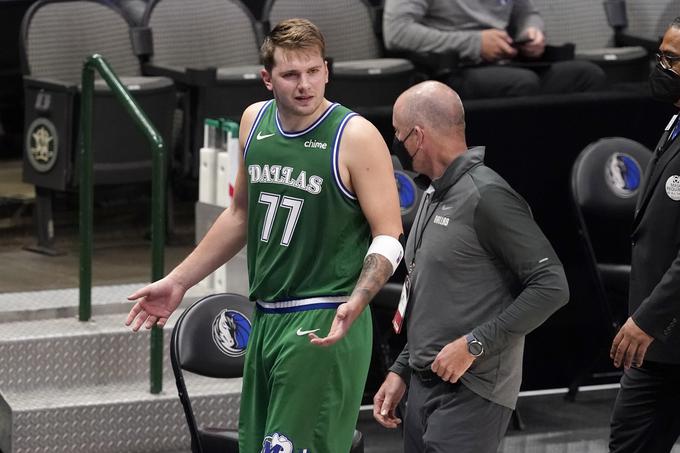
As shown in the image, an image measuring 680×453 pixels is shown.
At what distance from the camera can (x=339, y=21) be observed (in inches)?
328

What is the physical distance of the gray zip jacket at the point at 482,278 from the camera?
3844 mm

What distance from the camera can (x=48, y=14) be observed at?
771 cm

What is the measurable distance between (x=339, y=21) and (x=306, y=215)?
4.52m

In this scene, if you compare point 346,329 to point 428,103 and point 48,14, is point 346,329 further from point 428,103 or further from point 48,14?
point 48,14

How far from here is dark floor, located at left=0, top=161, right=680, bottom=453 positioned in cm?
619

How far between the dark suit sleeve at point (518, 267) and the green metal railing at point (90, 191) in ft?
7.09

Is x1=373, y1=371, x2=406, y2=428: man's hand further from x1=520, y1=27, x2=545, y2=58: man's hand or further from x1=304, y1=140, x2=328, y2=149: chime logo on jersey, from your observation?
x1=520, y1=27, x2=545, y2=58: man's hand

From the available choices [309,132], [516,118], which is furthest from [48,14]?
[309,132]

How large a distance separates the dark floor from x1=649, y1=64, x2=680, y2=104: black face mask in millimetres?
2057

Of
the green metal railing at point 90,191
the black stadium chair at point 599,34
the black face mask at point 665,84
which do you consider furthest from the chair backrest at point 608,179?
the black stadium chair at point 599,34

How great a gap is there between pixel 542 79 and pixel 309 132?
3779mm

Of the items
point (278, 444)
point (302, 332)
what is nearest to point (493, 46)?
point (302, 332)

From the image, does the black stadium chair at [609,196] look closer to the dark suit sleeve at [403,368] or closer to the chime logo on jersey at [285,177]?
Answer: the dark suit sleeve at [403,368]

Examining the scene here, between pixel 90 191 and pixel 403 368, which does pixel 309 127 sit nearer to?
pixel 403 368
